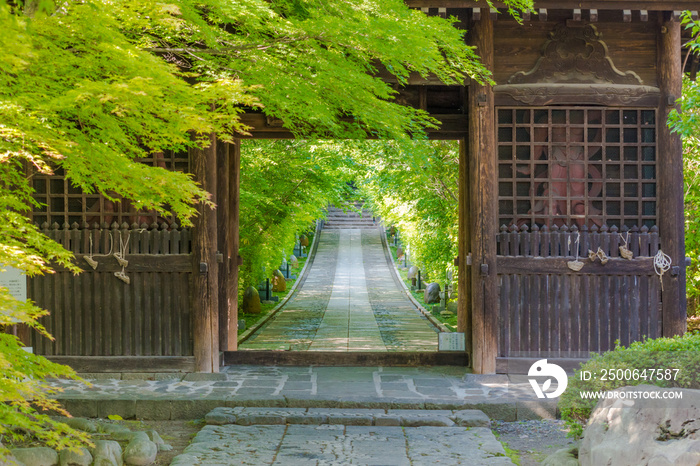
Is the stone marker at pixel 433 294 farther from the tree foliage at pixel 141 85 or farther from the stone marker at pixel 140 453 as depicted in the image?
the stone marker at pixel 140 453

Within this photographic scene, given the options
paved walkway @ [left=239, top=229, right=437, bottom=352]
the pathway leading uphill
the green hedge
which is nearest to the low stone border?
the green hedge

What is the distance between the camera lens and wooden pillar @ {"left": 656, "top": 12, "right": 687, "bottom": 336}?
918cm

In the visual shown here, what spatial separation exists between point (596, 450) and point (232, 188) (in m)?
7.13

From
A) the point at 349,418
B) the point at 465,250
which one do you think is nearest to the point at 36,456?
the point at 349,418

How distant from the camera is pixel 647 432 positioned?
5.02m

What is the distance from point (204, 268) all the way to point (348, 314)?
9.29m

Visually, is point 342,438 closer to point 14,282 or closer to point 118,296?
point 118,296

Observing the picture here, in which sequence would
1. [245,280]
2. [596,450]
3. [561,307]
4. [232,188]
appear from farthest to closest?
[245,280], [232,188], [561,307], [596,450]

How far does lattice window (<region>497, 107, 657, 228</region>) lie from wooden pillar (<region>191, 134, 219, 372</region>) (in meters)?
3.83

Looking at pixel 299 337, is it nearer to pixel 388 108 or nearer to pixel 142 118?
pixel 388 108

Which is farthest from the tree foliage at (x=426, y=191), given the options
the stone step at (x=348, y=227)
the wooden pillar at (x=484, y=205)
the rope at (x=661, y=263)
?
the stone step at (x=348, y=227)

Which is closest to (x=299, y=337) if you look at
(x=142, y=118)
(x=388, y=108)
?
(x=388, y=108)

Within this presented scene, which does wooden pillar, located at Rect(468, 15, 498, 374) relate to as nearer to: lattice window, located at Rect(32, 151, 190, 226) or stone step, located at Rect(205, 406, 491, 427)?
stone step, located at Rect(205, 406, 491, 427)

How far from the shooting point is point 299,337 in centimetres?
1388
